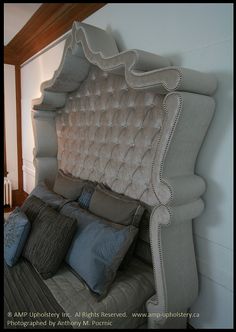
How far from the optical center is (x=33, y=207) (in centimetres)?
Answer: 176

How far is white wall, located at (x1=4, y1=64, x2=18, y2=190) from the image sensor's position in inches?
148

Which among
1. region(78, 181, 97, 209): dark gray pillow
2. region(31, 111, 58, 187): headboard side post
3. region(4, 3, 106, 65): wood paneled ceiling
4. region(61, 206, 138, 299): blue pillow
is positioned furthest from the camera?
region(31, 111, 58, 187): headboard side post

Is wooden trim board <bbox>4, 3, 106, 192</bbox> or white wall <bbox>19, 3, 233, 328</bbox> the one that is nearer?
white wall <bbox>19, 3, 233, 328</bbox>

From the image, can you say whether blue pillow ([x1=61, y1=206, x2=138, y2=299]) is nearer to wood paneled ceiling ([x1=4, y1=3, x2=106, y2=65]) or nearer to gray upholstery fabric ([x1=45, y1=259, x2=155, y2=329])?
gray upholstery fabric ([x1=45, y1=259, x2=155, y2=329])

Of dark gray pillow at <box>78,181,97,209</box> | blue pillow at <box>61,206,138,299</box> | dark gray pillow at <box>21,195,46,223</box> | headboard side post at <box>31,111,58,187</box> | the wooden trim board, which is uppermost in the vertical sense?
the wooden trim board

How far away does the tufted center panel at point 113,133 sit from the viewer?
152cm

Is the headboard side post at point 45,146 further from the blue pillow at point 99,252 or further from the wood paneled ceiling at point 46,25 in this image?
the blue pillow at point 99,252

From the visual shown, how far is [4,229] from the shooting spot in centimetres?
161

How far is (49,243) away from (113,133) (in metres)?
0.83

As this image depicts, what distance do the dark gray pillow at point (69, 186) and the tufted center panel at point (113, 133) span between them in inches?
3.0

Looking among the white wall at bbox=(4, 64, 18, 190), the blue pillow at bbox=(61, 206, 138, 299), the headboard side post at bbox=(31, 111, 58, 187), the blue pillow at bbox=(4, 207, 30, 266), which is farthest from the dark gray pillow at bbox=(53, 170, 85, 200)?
the white wall at bbox=(4, 64, 18, 190)

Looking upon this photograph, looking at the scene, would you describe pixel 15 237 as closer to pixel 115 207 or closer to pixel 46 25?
pixel 115 207

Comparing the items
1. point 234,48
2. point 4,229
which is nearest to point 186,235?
point 234,48

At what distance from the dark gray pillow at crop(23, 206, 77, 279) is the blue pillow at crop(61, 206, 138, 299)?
6 centimetres
